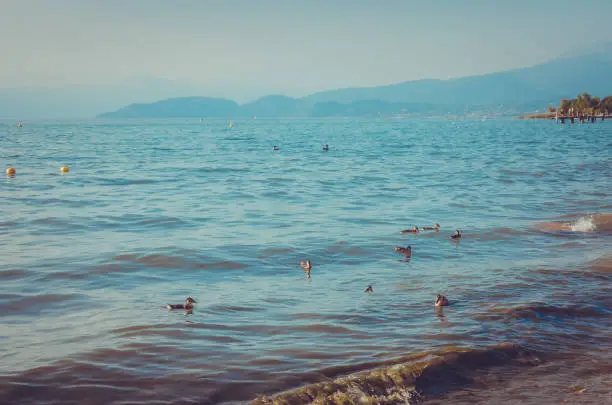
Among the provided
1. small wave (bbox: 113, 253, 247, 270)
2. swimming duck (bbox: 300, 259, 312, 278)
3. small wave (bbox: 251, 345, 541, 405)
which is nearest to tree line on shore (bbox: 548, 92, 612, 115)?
swimming duck (bbox: 300, 259, 312, 278)

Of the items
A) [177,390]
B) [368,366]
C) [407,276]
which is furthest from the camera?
[407,276]

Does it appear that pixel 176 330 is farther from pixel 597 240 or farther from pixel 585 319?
pixel 597 240

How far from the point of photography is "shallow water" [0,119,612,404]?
8133 millimetres

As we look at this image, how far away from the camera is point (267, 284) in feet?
41.3

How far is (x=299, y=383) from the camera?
7547 millimetres

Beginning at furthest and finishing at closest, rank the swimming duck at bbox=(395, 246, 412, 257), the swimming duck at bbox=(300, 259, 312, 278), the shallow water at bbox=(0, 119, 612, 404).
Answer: the swimming duck at bbox=(395, 246, 412, 257), the swimming duck at bbox=(300, 259, 312, 278), the shallow water at bbox=(0, 119, 612, 404)

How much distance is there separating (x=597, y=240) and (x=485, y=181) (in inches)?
630

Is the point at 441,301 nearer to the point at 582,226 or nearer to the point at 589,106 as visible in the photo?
the point at 582,226

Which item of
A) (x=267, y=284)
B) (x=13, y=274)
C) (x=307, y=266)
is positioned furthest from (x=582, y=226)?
(x=13, y=274)

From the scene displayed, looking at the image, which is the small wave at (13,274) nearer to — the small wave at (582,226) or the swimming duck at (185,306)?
the swimming duck at (185,306)

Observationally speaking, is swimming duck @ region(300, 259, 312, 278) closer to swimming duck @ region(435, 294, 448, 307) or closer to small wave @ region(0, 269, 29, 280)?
swimming duck @ region(435, 294, 448, 307)

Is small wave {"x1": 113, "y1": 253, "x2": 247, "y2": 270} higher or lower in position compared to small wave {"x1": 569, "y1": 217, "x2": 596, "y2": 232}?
lower

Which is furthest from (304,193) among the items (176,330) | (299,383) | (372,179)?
(299,383)

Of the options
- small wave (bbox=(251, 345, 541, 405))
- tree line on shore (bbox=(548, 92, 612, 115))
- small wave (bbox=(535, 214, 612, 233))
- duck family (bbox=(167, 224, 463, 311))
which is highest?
tree line on shore (bbox=(548, 92, 612, 115))
